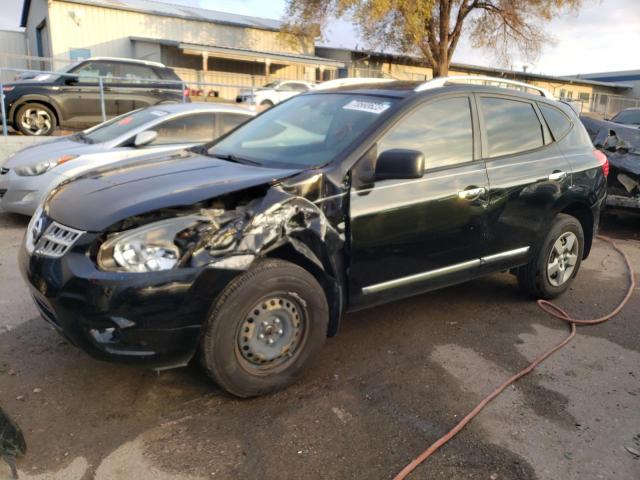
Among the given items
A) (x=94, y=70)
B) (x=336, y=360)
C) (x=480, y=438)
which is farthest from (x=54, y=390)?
(x=94, y=70)

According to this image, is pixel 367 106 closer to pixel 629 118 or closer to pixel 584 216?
pixel 584 216

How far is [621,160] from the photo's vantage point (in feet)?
24.2

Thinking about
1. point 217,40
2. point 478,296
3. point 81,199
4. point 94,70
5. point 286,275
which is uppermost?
point 217,40

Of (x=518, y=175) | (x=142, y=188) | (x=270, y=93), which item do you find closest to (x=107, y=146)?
(x=142, y=188)

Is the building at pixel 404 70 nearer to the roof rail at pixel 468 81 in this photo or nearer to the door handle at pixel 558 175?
the roof rail at pixel 468 81

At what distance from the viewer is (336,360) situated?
352cm

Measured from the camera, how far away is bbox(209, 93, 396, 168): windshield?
134 inches

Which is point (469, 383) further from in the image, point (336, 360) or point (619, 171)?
A: point (619, 171)

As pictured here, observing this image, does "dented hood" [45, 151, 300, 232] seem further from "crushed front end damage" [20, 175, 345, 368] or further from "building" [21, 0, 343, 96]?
"building" [21, 0, 343, 96]

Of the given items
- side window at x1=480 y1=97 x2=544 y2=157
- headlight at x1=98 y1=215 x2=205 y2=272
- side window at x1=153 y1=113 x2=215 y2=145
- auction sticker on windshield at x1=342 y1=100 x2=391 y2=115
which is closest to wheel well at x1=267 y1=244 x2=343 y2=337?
headlight at x1=98 y1=215 x2=205 y2=272

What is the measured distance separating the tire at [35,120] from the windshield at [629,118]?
39.6ft

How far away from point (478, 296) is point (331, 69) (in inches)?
1158

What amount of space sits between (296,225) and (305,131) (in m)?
1.06

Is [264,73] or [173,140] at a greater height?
[264,73]
